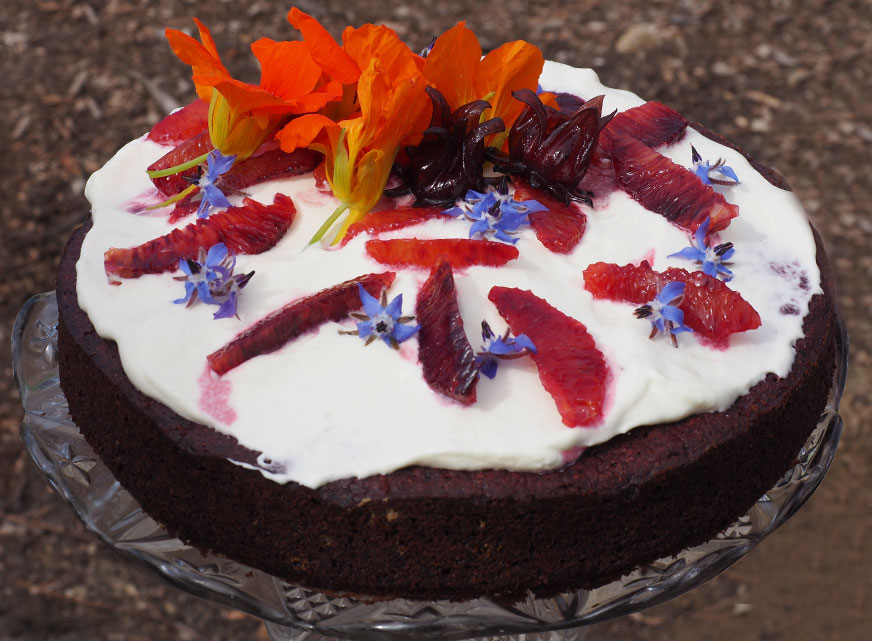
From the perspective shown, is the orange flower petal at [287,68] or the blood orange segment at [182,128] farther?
the blood orange segment at [182,128]

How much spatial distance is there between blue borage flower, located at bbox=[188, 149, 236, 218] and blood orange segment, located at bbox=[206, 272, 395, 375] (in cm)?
43

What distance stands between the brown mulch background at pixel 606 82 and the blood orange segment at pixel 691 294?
2.82 m

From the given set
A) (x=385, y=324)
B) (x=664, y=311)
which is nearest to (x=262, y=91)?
(x=385, y=324)

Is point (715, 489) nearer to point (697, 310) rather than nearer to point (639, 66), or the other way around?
Answer: point (697, 310)

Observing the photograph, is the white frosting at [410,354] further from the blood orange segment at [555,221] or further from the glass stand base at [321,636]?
the glass stand base at [321,636]

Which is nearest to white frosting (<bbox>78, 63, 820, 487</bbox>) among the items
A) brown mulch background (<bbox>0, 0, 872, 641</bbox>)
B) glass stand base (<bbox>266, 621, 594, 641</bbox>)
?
glass stand base (<bbox>266, 621, 594, 641</bbox>)

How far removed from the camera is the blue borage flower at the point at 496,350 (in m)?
2.17

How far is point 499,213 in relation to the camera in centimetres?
248

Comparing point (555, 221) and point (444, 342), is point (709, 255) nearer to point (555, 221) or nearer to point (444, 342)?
point (555, 221)

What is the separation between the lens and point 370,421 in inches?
83.4

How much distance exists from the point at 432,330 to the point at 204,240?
67 centimetres

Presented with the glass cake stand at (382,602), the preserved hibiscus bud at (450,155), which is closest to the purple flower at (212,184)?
the preserved hibiscus bud at (450,155)

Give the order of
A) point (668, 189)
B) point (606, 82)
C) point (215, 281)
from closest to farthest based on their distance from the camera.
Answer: point (215, 281) < point (668, 189) < point (606, 82)

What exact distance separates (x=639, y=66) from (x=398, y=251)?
180 inches
